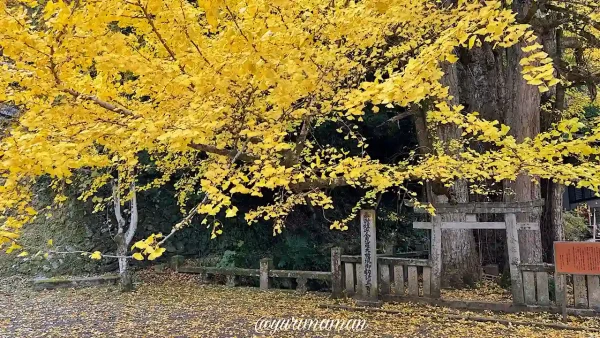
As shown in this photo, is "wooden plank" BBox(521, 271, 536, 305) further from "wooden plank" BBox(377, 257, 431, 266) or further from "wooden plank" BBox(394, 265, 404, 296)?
"wooden plank" BBox(394, 265, 404, 296)

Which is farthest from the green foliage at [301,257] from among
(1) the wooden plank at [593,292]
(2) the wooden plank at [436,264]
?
(1) the wooden plank at [593,292]

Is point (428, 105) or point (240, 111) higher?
point (428, 105)

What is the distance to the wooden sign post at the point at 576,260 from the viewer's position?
17.5 feet

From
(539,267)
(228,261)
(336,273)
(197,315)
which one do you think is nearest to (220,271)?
(228,261)

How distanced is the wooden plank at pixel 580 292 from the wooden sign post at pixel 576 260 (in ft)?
0.30

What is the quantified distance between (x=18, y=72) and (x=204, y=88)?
4.47 ft

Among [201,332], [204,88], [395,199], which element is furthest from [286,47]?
[395,199]

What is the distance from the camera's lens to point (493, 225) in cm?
616

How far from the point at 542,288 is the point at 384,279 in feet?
6.99

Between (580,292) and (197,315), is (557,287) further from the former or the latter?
(197,315)

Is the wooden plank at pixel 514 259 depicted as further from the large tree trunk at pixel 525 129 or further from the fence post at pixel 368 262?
the fence post at pixel 368 262

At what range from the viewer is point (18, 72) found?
3.17 m

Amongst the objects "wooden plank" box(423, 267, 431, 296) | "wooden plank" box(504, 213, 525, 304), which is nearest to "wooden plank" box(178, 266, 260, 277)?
"wooden plank" box(423, 267, 431, 296)

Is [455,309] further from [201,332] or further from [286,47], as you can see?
[286,47]
